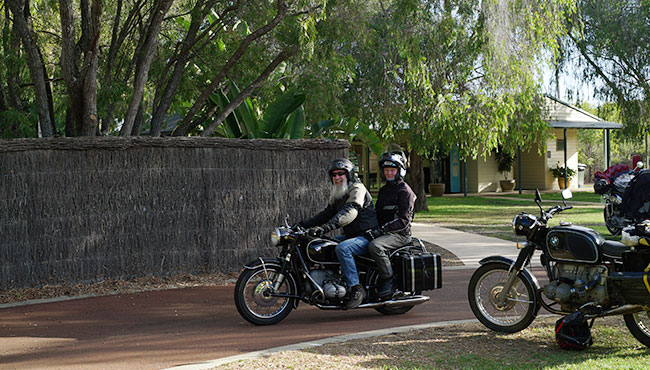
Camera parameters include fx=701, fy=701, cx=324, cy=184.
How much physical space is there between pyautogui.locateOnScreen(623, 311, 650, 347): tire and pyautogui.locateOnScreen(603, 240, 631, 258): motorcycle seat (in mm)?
601

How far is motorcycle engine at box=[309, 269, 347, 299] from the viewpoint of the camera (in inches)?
312

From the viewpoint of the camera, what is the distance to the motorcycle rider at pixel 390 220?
8.06m

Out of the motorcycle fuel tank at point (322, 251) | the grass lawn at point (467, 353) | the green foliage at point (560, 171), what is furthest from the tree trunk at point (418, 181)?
the grass lawn at point (467, 353)

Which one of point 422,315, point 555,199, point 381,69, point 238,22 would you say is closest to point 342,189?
point 422,315

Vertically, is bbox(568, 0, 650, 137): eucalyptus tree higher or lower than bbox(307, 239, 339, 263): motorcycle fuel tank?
higher

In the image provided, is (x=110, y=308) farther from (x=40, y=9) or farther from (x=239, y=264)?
(x=40, y=9)

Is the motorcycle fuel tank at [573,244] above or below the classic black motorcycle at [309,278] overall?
above

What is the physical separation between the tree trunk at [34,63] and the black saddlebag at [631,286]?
9515mm

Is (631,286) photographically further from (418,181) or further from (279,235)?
(418,181)

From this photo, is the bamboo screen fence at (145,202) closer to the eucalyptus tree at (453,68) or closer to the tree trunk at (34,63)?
the tree trunk at (34,63)

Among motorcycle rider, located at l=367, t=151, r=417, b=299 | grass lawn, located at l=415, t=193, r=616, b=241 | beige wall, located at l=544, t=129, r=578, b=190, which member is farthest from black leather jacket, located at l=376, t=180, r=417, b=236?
beige wall, located at l=544, t=129, r=578, b=190

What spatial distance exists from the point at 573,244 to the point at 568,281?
1.22ft

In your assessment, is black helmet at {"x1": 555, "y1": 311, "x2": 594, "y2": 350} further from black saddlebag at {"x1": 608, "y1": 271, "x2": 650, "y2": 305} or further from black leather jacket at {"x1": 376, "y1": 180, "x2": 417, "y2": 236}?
black leather jacket at {"x1": 376, "y1": 180, "x2": 417, "y2": 236}

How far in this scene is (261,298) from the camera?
7.88 metres
